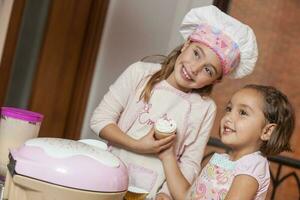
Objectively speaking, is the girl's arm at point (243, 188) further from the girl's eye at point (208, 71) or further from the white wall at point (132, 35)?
the white wall at point (132, 35)

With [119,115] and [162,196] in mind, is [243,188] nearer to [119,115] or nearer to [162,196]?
[162,196]

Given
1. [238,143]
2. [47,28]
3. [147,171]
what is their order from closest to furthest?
[238,143] → [147,171] → [47,28]

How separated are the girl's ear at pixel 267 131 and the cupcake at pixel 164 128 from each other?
0.62 feet

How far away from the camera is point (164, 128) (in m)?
1.08

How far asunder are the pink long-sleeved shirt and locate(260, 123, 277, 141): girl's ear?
206 mm

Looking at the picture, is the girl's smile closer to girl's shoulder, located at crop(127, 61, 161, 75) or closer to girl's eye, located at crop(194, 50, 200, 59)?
girl's eye, located at crop(194, 50, 200, 59)

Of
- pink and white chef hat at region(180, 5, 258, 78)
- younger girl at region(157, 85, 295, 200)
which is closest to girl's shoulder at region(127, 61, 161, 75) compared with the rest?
pink and white chef hat at region(180, 5, 258, 78)

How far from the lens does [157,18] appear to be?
2041 millimetres

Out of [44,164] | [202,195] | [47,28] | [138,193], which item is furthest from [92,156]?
[47,28]

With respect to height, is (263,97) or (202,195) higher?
(263,97)

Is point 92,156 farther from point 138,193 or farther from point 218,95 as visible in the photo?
point 218,95

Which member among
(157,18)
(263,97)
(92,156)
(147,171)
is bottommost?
(147,171)

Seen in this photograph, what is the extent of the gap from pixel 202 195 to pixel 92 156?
0.33 metres

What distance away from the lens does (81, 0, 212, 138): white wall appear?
2.02 meters
